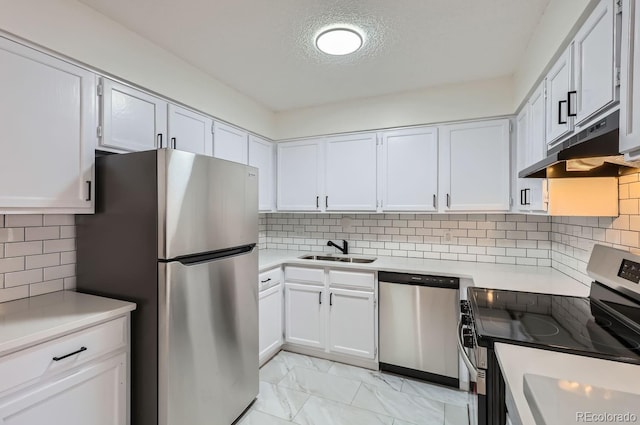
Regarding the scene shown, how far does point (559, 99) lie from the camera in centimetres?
152

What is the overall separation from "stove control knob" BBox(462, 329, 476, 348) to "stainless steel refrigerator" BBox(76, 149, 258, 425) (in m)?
1.34

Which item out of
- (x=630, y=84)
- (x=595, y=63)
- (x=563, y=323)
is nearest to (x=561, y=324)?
(x=563, y=323)

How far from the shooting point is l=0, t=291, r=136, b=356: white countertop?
1.18 metres

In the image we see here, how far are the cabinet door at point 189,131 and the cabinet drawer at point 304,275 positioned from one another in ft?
4.30

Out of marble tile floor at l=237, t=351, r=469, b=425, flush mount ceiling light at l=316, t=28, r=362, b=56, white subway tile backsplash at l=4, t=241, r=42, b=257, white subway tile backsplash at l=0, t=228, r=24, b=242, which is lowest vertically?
marble tile floor at l=237, t=351, r=469, b=425

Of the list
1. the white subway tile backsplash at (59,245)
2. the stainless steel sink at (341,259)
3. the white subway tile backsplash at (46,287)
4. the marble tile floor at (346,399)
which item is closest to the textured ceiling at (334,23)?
the white subway tile backsplash at (59,245)

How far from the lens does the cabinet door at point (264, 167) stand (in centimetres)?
308

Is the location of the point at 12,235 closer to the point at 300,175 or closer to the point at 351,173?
the point at 300,175

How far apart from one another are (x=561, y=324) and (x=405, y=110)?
6.93 ft

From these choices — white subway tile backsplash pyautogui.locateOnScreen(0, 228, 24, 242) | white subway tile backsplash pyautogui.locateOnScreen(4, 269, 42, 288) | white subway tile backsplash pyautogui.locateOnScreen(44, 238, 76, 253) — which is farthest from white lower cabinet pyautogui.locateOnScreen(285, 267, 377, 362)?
white subway tile backsplash pyautogui.locateOnScreen(0, 228, 24, 242)

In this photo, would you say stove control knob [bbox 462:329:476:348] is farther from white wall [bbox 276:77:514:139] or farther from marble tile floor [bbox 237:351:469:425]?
white wall [bbox 276:77:514:139]

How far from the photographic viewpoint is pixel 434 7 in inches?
65.1

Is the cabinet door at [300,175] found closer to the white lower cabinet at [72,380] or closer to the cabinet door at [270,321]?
the cabinet door at [270,321]
